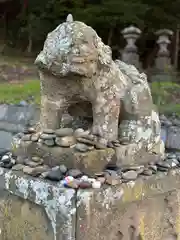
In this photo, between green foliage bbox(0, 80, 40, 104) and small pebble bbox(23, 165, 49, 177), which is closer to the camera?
small pebble bbox(23, 165, 49, 177)

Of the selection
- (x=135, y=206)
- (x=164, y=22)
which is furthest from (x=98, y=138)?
(x=164, y=22)

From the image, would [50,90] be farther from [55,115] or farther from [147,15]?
[147,15]

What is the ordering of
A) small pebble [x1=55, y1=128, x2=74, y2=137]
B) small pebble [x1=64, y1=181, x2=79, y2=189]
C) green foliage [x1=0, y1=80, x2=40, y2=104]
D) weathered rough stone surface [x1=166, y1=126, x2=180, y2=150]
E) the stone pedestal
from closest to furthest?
small pebble [x1=64, y1=181, x2=79, y2=189] → small pebble [x1=55, y1=128, x2=74, y2=137] → weathered rough stone surface [x1=166, y1=126, x2=180, y2=150] → green foliage [x1=0, y1=80, x2=40, y2=104] → the stone pedestal

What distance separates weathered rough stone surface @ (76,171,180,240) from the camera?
1097 millimetres

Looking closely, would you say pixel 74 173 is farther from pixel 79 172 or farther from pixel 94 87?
pixel 94 87

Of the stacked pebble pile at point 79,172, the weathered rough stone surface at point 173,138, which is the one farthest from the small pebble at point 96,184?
the weathered rough stone surface at point 173,138

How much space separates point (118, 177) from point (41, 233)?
1.07 feet

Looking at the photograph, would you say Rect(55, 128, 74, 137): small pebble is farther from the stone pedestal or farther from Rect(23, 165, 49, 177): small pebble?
the stone pedestal

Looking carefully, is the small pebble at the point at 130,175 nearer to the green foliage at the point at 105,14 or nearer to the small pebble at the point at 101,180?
the small pebble at the point at 101,180

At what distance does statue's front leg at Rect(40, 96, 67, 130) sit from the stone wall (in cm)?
22

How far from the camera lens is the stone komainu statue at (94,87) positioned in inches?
45.1

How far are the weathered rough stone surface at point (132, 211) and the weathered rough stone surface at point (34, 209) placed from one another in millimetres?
41

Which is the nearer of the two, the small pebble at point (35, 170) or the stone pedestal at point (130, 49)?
the small pebble at point (35, 170)

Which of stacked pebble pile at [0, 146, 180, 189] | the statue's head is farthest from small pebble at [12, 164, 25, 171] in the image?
the statue's head
